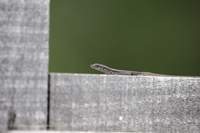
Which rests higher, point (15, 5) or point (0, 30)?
point (15, 5)

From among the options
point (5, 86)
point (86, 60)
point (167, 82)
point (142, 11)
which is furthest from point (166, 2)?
point (5, 86)

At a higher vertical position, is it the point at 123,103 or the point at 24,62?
the point at 24,62

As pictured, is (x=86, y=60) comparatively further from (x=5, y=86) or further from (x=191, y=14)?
(x=5, y=86)
